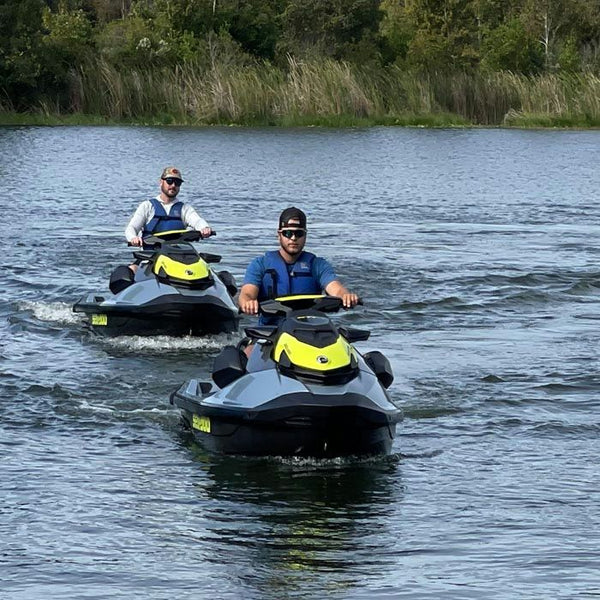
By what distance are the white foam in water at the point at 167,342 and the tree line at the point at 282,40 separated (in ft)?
150

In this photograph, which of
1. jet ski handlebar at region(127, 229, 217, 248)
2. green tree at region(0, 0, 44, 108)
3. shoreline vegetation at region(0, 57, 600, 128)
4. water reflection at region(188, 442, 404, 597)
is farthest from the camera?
green tree at region(0, 0, 44, 108)

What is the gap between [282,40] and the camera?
257ft

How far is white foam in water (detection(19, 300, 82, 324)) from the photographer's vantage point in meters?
17.1

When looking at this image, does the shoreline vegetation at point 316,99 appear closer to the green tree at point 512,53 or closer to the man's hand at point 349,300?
the green tree at point 512,53

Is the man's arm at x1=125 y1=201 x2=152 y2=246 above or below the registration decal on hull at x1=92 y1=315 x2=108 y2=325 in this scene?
above

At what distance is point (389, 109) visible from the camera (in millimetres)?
59719

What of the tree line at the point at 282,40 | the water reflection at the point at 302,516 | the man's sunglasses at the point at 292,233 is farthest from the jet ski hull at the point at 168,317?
the tree line at the point at 282,40

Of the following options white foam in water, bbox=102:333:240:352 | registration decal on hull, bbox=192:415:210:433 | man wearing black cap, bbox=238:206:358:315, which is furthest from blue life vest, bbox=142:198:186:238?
registration decal on hull, bbox=192:415:210:433

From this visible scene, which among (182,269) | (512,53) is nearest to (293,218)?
(182,269)

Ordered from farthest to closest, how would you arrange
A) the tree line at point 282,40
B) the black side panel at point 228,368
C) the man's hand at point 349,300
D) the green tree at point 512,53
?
the green tree at point 512,53
the tree line at point 282,40
the man's hand at point 349,300
the black side panel at point 228,368

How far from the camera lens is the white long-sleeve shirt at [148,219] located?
16.2 meters

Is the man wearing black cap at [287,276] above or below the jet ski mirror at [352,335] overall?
above

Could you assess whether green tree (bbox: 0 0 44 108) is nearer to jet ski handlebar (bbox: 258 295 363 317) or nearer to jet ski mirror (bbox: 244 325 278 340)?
jet ski handlebar (bbox: 258 295 363 317)

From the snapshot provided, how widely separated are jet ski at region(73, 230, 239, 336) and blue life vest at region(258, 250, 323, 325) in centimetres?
350
